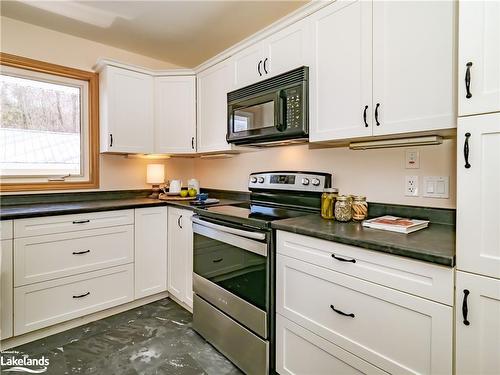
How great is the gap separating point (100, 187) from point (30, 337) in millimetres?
1316

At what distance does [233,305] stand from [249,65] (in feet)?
5.60

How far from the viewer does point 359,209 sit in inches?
63.2

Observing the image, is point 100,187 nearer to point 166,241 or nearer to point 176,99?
point 166,241

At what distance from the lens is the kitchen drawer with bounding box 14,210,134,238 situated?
1.91 m

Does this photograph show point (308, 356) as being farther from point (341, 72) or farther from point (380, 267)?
point (341, 72)

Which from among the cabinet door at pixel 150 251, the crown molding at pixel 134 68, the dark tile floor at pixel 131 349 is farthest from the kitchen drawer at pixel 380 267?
the crown molding at pixel 134 68

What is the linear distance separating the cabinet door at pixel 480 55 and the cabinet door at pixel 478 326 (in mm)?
568

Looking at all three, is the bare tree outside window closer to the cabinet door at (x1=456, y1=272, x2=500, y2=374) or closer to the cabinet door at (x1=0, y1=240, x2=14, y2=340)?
the cabinet door at (x1=0, y1=240, x2=14, y2=340)

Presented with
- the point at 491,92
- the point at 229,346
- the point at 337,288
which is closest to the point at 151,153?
the point at 229,346

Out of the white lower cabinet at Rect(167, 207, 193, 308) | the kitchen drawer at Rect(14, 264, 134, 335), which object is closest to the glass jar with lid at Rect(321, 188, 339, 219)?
the white lower cabinet at Rect(167, 207, 193, 308)

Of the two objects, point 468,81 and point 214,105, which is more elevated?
point 214,105

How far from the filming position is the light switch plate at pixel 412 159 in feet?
5.11

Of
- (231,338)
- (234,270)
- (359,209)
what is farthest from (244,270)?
(359,209)

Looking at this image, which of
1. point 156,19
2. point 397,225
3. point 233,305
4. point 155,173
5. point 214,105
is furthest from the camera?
point 155,173
